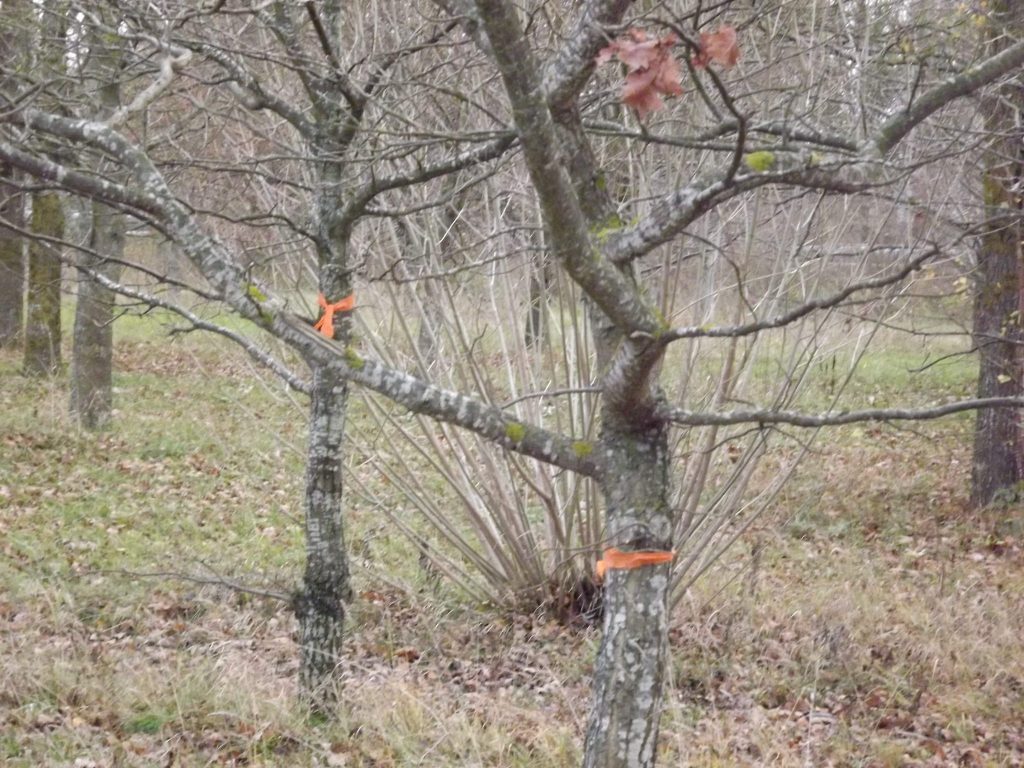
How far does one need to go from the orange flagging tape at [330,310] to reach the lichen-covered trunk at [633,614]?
1.85 meters

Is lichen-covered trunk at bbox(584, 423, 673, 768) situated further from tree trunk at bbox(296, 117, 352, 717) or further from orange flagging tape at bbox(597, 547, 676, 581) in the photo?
tree trunk at bbox(296, 117, 352, 717)

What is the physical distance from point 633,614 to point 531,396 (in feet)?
2.30

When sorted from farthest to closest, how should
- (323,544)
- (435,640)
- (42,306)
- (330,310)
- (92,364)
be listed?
(42,306), (92,364), (435,640), (323,544), (330,310)

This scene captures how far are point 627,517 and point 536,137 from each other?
112 centimetres

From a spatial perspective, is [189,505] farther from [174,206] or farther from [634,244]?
[634,244]

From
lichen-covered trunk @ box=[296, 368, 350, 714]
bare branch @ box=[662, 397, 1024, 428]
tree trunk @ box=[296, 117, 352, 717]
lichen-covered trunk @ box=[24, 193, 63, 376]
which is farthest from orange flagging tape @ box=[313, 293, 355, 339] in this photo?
lichen-covered trunk @ box=[24, 193, 63, 376]

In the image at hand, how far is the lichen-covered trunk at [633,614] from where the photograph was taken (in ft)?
9.74

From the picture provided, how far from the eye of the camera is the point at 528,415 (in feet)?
22.1

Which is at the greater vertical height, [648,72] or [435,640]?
[648,72]

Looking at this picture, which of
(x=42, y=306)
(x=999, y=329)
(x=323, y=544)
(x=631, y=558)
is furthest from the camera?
(x=42, y=306)

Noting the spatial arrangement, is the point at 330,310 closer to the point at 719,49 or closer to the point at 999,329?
the point at 719,49

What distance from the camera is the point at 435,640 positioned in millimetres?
6246

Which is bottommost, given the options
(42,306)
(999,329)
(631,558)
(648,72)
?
(631,558)

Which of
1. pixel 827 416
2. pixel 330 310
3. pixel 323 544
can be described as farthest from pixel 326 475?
pixel 827 416
